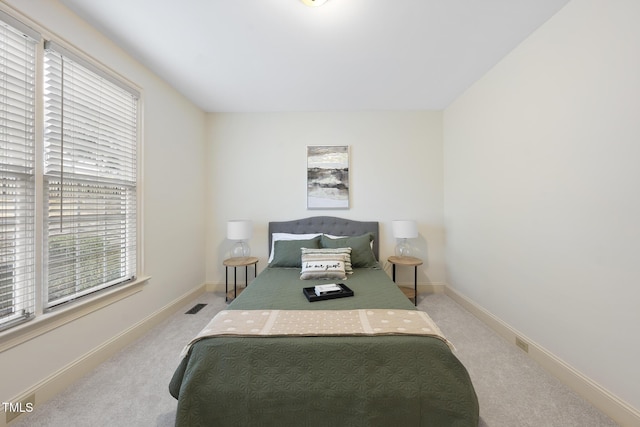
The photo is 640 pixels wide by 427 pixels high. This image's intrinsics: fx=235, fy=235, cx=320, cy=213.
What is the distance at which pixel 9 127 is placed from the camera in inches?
56.7

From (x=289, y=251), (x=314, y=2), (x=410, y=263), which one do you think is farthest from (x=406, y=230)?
(x=314, y=2)

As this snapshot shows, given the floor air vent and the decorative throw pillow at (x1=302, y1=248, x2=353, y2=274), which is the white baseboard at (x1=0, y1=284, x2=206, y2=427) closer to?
the floor air vent

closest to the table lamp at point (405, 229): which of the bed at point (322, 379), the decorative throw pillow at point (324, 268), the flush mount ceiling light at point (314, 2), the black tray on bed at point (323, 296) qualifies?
the decorative throw pillow at point (324, 268)

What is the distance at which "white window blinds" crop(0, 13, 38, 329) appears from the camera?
1415 mm

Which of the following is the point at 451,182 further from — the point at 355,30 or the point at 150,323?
the point at 150,323

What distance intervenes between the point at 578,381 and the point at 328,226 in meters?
2.65

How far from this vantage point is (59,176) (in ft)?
5.60

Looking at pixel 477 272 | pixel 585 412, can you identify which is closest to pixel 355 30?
pixel 477 272

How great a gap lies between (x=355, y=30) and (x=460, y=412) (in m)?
2.64

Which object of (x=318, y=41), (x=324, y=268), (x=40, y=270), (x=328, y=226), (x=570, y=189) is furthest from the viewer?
(x=328, y=226)

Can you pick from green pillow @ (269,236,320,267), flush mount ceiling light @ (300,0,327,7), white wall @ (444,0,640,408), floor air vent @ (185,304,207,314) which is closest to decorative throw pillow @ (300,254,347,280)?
green pillow @ (269,236,320,267)

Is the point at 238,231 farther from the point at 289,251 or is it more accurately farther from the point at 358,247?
the point at 358,247

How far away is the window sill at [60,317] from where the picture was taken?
1.42 meters

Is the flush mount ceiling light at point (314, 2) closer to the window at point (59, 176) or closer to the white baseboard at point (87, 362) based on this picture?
the window at point (59, 176)
